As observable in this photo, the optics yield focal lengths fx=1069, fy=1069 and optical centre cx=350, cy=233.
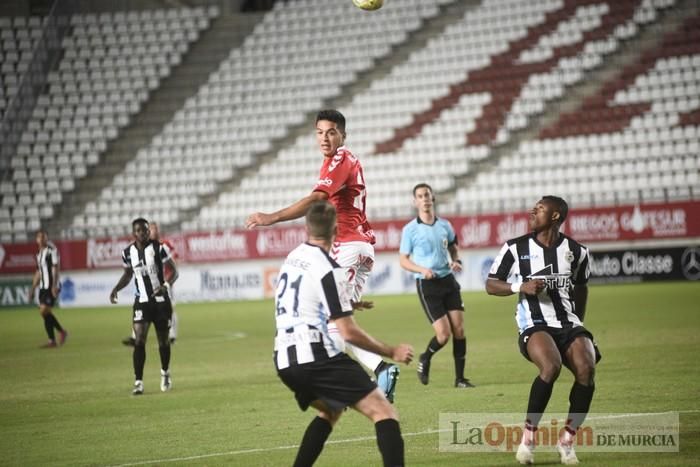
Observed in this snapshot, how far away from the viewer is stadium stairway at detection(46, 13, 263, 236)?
41375 mm

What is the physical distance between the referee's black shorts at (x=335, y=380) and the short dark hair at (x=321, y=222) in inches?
32.3

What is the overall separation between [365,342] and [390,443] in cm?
67

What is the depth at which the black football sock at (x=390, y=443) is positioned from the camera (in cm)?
683

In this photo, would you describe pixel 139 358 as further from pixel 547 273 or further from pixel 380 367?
pixel 547 273

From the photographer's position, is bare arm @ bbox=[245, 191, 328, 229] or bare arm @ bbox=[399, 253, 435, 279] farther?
bare arm @ bbox=[399, 253, 435, 279]

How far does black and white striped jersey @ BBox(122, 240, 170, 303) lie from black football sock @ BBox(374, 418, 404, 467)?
830 centimetres

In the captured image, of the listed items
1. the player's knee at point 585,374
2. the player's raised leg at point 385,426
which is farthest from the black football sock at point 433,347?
the player's raised leg at point 385,426

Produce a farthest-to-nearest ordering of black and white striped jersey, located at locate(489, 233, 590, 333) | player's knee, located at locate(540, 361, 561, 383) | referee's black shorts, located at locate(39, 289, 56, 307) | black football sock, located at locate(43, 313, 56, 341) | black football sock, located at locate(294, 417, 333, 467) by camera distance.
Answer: referee's black shorts, located at locate(39, 289, 56, 307)
black football sock, located at locate(43, 313, 56, 341)
black and white striped jersey, located at locate(489, 233, 590, 333)
player's knee, located at locate(540, 361, 561, 383)
black football sock, located at locate(294, 417, 333, 467)

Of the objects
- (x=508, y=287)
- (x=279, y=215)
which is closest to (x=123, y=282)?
(x=279, y=215)

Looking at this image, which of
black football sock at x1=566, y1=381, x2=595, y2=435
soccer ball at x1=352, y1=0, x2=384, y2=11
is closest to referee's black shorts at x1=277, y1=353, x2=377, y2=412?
black football sock at x1=566, y1=381, x2=595, y2=435

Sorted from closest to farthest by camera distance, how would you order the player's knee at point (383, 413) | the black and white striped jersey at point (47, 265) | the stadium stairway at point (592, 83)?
the player's knee at point (383, 413) → the black and white striped jersey at point (47, 265) → the stadium stairway at point (592, 83)

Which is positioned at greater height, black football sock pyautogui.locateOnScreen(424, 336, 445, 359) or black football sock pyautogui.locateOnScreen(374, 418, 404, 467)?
black football sock pyautogui.locateOnScreen(374, 418, 404, 467)

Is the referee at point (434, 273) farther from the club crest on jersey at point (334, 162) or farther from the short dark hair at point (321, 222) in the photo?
the short dark hair at point (321, 222)

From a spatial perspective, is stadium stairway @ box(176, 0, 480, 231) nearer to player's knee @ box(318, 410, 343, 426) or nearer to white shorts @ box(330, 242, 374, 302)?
white shorts @ box(330, 242, 374, 302)
